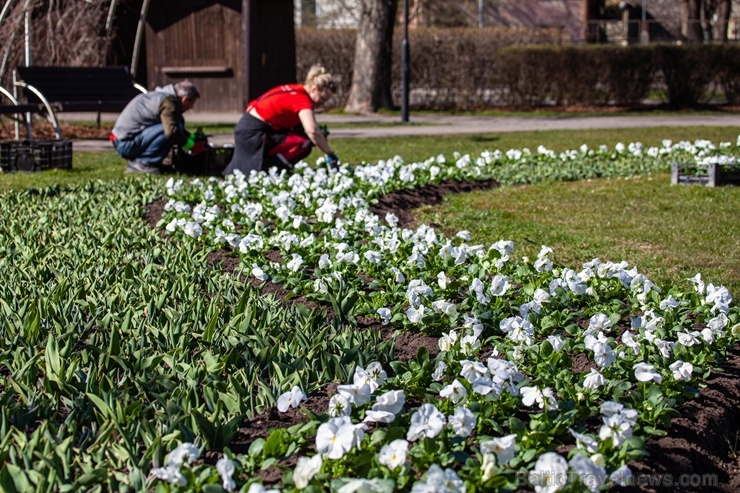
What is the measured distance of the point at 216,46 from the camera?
2117cm

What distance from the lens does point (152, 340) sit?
4086mm

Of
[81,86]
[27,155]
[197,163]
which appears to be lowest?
[197,163]

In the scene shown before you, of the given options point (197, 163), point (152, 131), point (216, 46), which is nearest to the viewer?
point (152, 131)

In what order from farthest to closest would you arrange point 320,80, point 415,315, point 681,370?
point 320,80 → point 415,315 → point 681,370

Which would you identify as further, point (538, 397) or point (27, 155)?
point (27, 155)

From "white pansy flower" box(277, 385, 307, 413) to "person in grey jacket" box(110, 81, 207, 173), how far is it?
6687mm

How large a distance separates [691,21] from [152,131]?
92.4ft

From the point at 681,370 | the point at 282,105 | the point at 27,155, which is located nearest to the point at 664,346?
the point at 681,370

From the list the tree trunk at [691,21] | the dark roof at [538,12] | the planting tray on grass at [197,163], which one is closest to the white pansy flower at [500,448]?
the planting tray on grass at [197,163]

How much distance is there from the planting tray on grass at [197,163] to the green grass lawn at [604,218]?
Result: 0.59m

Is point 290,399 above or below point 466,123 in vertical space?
below

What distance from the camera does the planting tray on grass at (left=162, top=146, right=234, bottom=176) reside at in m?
10.2

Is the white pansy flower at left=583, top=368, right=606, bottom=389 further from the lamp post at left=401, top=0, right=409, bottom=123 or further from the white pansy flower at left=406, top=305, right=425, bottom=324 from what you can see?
the lamp post at left=401, top=0, right=409, bottom=123

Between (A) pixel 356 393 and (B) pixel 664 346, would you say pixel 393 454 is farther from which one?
(B) pixel 664 346
